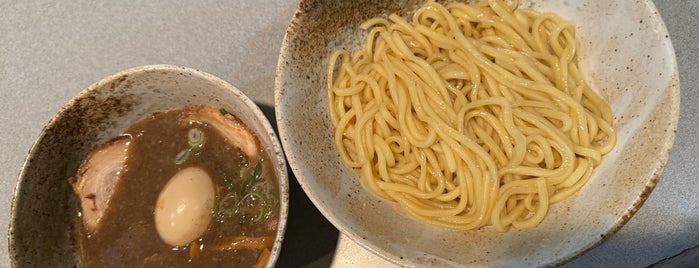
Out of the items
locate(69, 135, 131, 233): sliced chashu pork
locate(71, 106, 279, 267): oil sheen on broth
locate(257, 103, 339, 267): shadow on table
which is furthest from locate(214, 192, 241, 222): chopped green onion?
locate(69, 135, 131, 233): sliced chashu pork

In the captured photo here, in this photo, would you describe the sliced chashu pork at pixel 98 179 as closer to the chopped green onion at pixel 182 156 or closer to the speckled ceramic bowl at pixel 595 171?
the chopped green onion at pixel 182 156

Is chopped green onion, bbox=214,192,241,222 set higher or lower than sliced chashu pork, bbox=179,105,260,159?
lower

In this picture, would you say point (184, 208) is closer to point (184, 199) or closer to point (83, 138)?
point (184, 199)

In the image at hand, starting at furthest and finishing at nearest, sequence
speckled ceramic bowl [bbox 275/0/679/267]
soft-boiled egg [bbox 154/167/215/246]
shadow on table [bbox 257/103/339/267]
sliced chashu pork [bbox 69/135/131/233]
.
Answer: shadow on table [bbox 257/103/339/267] < sliced chashu pork [bbox 69/135/131/233] < soft-boiled egg [bbox 154/167/215/246] < speckled ceramic bowl [bbox 275/0/679/267]

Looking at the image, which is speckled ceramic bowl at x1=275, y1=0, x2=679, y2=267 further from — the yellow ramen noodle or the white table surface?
the white table surface

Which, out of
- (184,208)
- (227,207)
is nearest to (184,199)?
(184,208)

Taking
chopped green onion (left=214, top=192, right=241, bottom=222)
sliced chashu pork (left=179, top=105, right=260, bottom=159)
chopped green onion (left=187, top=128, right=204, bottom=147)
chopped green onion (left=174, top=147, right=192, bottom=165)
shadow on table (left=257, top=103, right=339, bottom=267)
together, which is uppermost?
sliced chashu pork (left=179, top=105, right=260, bottom=159)

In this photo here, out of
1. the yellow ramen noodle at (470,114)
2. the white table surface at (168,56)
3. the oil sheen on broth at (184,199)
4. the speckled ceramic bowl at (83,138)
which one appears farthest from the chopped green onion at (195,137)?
the yellow ramen noodle at (470,114)
